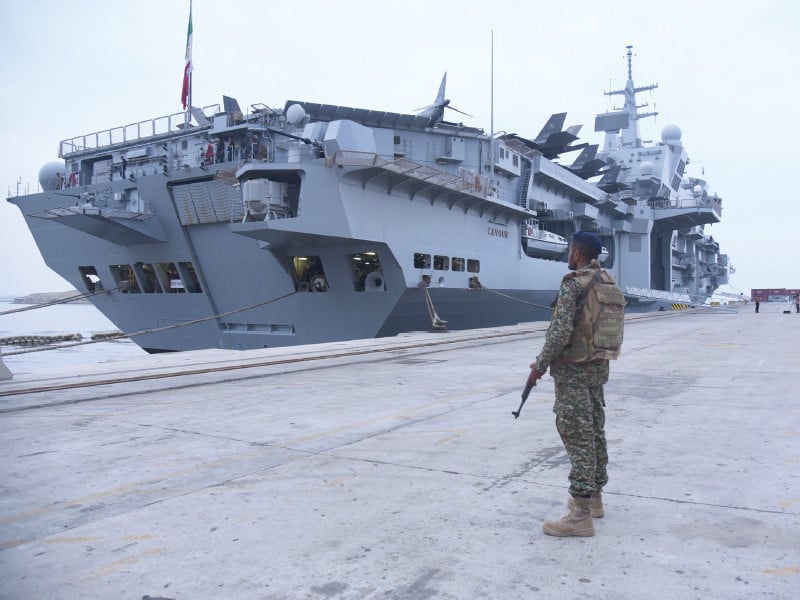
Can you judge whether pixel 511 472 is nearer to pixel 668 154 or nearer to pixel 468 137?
pixel 468 137

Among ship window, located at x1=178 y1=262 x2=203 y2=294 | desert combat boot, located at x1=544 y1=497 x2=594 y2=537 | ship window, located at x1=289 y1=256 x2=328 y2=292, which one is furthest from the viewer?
ship window, located at x1=178 y1=262 x2=203 y2=294

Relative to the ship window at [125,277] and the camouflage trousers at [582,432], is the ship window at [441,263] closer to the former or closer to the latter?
the ship window at [125,277]

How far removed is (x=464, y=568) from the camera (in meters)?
2.88

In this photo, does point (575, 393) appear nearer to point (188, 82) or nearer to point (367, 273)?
point (367, 273)

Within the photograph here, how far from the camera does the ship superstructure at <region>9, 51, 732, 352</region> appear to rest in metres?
18.4

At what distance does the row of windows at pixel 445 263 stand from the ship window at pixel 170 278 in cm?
909

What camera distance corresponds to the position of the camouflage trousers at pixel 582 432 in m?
3.43

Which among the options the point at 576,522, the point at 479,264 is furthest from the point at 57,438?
the point at 479,264

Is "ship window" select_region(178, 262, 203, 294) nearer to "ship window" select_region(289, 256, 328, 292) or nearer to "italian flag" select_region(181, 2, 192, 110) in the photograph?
"ship window" select_region(289, 256, 328, 292)

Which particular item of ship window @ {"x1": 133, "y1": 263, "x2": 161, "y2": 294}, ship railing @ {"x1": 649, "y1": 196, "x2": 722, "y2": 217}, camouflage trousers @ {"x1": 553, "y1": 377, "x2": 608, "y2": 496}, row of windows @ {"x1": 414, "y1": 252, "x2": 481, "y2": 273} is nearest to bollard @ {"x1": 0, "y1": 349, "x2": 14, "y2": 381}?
camouflage trousers @ {"x1": 553, "y1": 377, "x2": 608, "y2": 496}

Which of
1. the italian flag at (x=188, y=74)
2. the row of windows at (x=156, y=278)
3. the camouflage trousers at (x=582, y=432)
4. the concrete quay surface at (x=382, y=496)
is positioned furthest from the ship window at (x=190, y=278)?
the camouflage trousers at (x=582, y=432)

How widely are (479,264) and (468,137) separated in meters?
5.23

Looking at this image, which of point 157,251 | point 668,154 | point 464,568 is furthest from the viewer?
point 668,154

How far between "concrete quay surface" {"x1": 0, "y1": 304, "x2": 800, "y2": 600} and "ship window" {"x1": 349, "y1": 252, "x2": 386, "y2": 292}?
11.5m
